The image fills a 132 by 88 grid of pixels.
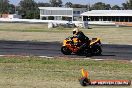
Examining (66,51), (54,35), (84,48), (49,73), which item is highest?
(49,73)

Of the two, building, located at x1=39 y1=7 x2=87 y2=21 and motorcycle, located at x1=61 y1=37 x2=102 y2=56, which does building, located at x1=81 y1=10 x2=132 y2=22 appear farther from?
motorcycle, located at x1=61 y1=37 x2=102 y2=56

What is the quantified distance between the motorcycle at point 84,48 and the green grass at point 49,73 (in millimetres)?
4721

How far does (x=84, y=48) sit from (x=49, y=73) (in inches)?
339

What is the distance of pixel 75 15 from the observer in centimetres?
14275

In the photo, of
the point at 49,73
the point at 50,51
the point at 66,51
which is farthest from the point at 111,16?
the point at 49,73

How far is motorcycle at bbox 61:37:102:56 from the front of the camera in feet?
74.7

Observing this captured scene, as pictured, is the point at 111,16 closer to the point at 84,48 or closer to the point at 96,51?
the point at 96,51

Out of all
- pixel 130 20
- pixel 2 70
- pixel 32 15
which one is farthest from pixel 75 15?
pixel 2 70

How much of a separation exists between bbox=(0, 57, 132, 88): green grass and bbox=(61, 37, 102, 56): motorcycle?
186 inches

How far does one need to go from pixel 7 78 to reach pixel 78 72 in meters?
3.02

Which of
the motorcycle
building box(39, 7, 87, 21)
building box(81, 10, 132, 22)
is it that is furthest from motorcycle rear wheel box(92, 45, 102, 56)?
building box(39, 7, 87, 21)

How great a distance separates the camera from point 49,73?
564 inches

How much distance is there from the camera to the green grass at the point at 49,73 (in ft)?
39.0

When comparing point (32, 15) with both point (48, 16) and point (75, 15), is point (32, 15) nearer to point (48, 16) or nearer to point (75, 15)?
point (48, 16)
